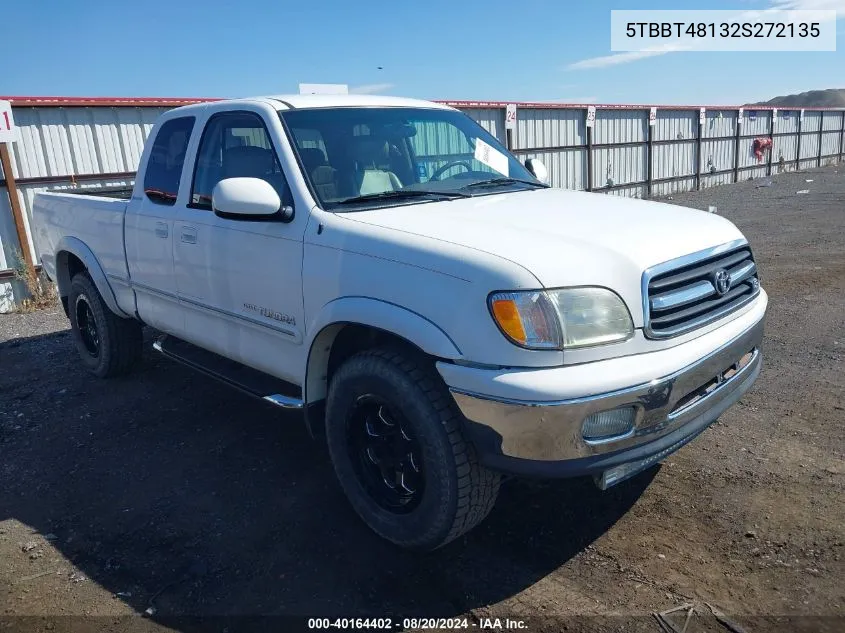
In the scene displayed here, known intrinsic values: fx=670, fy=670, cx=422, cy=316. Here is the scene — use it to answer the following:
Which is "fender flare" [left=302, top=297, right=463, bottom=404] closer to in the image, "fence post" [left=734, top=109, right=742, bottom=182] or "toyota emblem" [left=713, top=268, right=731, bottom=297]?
"toyota emblem" [left=713, top=268, right=731, bottom=297]

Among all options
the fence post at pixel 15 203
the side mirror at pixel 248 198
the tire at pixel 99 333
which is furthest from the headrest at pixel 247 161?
the fence post at pixel 15 203

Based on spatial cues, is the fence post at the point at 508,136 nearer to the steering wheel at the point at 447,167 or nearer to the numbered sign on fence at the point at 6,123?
the numbered sign on fence at the point at 6,123

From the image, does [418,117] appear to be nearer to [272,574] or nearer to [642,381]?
[642,381]

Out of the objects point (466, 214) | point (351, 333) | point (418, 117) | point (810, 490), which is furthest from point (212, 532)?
point (810, 490)

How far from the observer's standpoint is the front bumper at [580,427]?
8.00ft

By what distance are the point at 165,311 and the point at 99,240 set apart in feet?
3.63

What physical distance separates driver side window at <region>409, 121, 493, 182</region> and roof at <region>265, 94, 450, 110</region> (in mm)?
192

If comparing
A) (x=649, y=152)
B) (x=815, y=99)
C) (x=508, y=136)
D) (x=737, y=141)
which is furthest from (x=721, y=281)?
(x=815, y=99)

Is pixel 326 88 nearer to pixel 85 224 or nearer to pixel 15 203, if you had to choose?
pixel 85 224

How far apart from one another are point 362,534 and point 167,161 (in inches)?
113

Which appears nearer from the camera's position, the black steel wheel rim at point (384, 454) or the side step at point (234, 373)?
the black steel wheel rim at point (384, 454)

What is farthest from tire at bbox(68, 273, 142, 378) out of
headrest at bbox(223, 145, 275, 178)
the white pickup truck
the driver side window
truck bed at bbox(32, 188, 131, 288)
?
the driver side window

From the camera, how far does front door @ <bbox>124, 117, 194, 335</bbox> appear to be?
4.37 metres

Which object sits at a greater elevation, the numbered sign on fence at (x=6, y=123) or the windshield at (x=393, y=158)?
the numbered sign on fence at (x=6, y=123)
